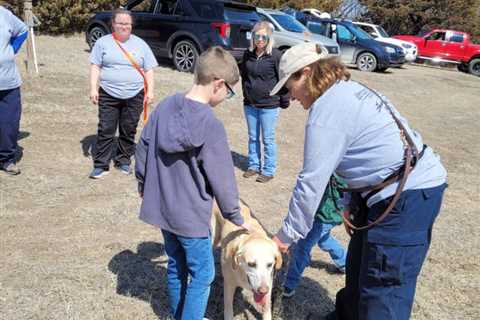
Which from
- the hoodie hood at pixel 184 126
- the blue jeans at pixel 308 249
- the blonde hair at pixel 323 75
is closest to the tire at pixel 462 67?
the blue jeans at pixel 308 249

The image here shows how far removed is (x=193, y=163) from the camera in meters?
2.25

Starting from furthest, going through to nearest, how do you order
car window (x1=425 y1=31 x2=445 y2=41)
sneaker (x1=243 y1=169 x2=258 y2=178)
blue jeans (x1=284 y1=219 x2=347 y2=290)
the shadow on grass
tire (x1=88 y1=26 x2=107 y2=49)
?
car window (x1=425 y1=31 x2=445 y2=41), tire (x1=88 y1=26 x2=107 y2=49), sneaker (x1=243 y1=169 x2=258 y2=178), the shadow on grass, blue jeans (x1=284 y1=219 x2=347 y2=290)

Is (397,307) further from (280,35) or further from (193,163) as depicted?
(280,35)

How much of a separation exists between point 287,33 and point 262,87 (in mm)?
8753

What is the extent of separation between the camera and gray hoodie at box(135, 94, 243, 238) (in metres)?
2.14

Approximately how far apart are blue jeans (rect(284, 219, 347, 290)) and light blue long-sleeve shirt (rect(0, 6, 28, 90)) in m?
3.63

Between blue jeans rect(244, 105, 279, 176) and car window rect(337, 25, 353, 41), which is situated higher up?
car window rect(337, 25, 353, 41)

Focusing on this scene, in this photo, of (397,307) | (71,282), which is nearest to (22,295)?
(71,282)

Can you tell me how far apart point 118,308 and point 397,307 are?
189 cm

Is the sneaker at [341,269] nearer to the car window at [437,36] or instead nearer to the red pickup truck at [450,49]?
the red pickup truck at [450,49]

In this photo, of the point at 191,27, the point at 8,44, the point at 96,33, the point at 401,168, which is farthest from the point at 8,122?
the point at 96,33

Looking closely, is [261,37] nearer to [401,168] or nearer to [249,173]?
[249,173]

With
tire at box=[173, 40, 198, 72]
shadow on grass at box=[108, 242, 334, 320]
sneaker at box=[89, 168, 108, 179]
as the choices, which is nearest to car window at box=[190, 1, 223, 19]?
tire at box=[173, 40, 198, 72]

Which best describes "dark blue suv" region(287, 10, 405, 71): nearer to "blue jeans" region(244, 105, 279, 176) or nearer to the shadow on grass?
"blue jeans" region(244, 105, 279, 176)
